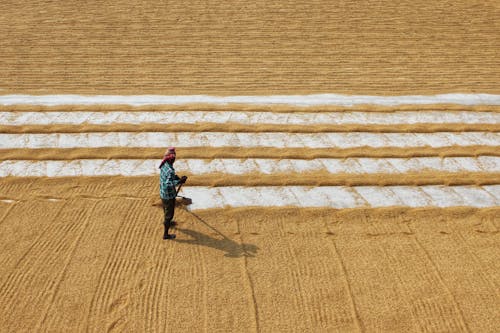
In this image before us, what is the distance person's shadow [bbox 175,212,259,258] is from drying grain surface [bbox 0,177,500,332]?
2cm

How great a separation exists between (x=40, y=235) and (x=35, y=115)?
497cm

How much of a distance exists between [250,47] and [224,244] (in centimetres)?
917

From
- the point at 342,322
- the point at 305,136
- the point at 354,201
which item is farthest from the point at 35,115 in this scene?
the point at 342,322

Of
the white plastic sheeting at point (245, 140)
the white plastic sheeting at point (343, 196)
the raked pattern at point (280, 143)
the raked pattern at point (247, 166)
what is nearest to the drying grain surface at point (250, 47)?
the raked pattern at point (280, 143)

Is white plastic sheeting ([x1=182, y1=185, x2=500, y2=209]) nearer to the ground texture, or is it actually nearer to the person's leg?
the ground texture

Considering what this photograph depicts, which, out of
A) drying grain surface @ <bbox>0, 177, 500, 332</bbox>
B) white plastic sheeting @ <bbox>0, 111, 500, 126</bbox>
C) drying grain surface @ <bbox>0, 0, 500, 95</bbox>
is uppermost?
drying grain surface @ <bbox>0, 0, 500, 95</bbox>

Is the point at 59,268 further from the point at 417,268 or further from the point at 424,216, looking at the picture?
the point at 424,216

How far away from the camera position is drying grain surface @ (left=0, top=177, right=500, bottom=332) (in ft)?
17.4

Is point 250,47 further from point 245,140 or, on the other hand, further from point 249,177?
point 249,177

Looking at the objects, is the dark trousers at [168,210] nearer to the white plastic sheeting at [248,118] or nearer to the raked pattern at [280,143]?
the raked pattern at [280,143]

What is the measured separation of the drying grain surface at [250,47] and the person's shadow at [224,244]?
600 cm

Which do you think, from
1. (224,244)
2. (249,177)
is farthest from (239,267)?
(249,177)

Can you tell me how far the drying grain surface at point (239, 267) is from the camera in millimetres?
5312

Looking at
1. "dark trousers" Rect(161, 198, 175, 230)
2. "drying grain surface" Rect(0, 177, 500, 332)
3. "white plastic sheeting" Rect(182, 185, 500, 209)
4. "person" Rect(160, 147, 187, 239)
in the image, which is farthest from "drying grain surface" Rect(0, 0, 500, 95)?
"dark trousers" Rect(161, 198, 175, 230)
